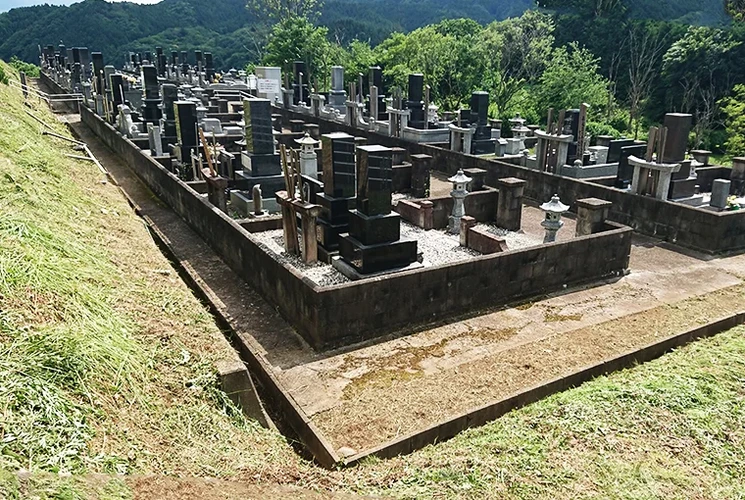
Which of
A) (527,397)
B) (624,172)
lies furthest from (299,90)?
(527,397)

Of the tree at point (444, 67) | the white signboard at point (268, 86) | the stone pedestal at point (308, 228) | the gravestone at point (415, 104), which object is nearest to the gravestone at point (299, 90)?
the white signboard at point (268, 86)

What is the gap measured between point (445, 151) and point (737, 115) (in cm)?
1133

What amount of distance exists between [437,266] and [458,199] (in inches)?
160

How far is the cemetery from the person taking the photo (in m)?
5.88

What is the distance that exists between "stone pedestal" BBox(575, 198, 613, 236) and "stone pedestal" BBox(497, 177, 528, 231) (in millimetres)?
1716

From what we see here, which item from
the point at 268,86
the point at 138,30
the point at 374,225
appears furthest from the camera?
the point at 138,30

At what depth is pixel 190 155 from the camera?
48.3 feet

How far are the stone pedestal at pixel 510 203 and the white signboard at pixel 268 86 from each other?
80.9 feet

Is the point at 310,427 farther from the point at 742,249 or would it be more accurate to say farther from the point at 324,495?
the point at 742,249

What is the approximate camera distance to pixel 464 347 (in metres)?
6.80

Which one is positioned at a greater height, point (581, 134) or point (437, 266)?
point (581, 134)

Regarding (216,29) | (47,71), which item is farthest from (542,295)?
(216,29)

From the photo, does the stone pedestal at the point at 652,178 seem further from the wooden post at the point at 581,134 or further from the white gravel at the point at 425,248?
the wooden post at the point at 581,134

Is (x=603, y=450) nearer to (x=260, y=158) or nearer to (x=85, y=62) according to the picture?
(x=260, y=158)
